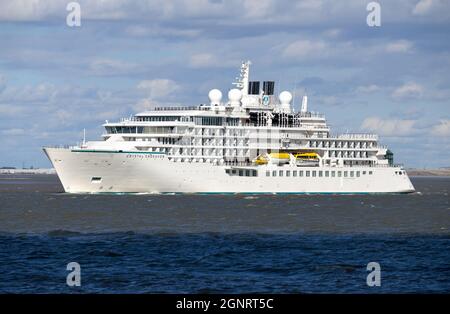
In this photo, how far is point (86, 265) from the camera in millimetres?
41031

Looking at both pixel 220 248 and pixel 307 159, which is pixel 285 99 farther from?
pixel 220 248

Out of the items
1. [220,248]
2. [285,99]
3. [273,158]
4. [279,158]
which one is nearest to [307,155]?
[279,158]

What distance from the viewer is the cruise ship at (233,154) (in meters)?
98.7

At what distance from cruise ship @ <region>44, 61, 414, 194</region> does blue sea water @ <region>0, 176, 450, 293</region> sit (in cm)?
1486

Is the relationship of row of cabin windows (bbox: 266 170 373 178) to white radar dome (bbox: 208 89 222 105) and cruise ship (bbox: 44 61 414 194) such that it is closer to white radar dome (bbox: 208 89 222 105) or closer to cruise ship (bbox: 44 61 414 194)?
cruise ship (bbox: 44 61 414 194)

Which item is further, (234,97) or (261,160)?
(234,97)

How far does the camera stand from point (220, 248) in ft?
157

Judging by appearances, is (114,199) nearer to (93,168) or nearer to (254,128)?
(93,168)

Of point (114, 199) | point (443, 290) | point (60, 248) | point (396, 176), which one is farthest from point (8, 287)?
point (396, 176)

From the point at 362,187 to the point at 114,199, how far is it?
120 feet

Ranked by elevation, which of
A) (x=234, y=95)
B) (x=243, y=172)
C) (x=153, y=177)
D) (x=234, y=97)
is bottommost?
(x=153, y=177)

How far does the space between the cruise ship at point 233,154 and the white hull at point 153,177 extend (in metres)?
0.10

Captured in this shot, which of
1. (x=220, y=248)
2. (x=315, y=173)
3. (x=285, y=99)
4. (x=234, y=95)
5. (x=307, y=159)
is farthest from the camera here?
(x=285, y=99)

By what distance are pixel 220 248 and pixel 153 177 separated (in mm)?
52780
